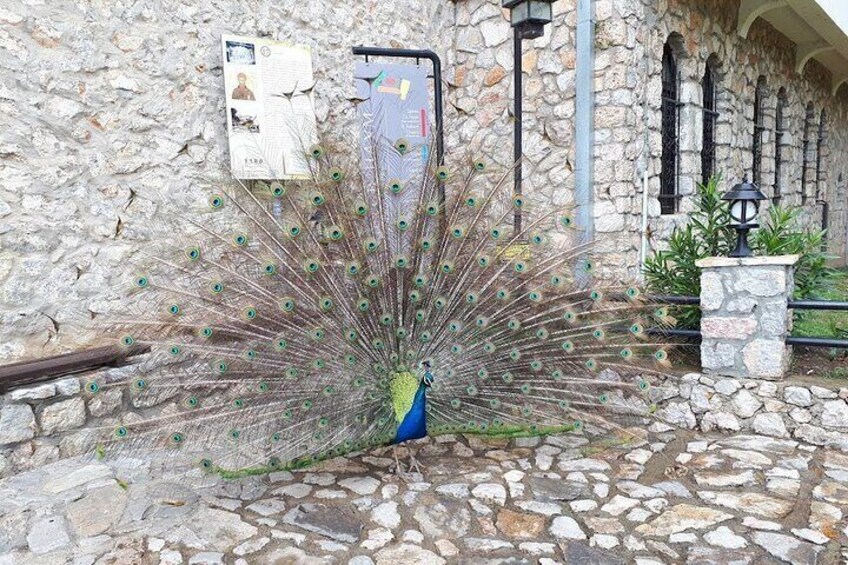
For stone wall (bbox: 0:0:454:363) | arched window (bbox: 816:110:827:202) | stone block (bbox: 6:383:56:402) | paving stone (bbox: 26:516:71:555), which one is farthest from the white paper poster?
arched window (bbox: 816:110:827:202)

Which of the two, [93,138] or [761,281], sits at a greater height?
[93,138]

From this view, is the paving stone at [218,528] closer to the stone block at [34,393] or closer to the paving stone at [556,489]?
the stone block at [34,393]

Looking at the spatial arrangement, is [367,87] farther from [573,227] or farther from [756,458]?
[756,458]

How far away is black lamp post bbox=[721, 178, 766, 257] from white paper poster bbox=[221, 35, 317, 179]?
8.07 ft

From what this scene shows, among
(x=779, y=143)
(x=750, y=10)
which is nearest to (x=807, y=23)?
(x=750, y=10)

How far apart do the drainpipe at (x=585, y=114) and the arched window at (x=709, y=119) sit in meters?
1.90

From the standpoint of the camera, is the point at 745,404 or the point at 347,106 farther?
the point at 347,106

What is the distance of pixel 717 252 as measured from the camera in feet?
13.6

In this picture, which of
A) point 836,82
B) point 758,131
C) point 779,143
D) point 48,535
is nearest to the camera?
point 48,535

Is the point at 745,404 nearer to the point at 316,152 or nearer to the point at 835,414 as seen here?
the point at 835,414

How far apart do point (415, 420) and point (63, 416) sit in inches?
74.7

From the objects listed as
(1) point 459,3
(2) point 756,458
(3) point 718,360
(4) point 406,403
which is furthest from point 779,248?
(1) point 459,3

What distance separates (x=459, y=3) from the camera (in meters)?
5.74

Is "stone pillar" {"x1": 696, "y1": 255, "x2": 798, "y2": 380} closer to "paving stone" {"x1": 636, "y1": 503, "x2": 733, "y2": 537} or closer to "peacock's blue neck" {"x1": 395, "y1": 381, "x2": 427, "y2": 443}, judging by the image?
"paving stone" {"x1": 636, "y1": 503, "x2": 733, "y2": 537}
